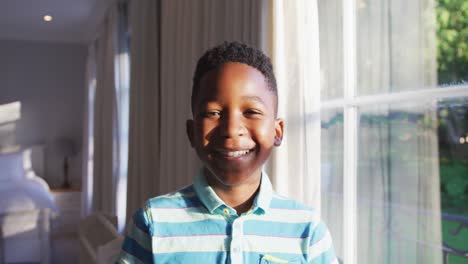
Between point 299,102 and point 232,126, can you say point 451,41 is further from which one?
point 232,126

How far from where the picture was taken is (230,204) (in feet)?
2.56

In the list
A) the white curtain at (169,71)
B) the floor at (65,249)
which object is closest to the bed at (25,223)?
the floor at (65,249)

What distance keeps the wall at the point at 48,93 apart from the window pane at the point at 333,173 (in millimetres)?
4767

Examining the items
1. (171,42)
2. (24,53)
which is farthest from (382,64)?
(24,53)

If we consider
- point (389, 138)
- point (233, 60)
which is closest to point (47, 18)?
point (389, 138)

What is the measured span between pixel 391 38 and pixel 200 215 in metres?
0.70

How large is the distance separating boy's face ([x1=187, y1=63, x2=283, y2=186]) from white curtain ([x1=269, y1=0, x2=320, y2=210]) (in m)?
0.44

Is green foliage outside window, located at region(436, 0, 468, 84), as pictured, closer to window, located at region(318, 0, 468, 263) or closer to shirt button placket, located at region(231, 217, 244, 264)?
window, located at region(318, 0, 468, 263)

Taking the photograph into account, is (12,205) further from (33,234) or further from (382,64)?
(382,64)

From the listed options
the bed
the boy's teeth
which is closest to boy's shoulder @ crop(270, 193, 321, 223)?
the boy's teeth

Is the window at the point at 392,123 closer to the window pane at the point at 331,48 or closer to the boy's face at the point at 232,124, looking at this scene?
the window pane at the point at 331,48

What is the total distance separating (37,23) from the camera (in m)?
4.84

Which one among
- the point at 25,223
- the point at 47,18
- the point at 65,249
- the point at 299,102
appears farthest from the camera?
the point at 47,18

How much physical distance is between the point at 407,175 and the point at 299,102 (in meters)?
0.32
